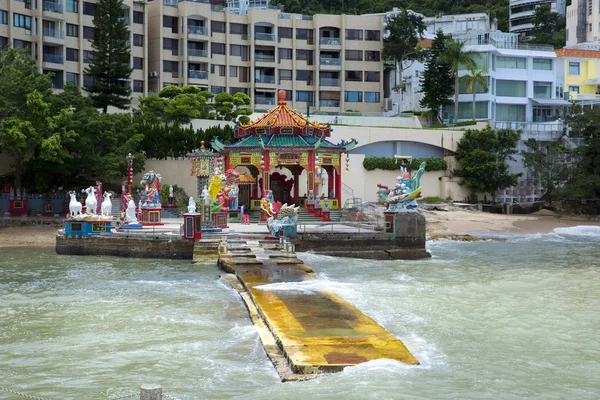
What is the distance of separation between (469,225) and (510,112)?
67.7 ft

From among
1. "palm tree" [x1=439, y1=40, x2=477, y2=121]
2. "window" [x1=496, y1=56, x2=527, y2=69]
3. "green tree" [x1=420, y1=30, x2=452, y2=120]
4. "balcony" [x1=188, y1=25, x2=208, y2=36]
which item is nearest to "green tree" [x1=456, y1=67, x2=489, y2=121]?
"palm tree" [x1=439, y1=40, x2=477, y2=121]

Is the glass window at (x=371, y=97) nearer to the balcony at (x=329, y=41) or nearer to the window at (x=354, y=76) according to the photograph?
the window at (x=354, y=76)

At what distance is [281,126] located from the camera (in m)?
42.8

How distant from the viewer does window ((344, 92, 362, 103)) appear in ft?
249

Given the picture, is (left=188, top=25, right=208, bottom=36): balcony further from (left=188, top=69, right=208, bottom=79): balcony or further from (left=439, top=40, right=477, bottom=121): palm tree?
(left=439, top=40, right=477, bottom=121): palm tree

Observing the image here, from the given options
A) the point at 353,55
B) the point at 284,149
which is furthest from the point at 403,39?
the point at 284,149

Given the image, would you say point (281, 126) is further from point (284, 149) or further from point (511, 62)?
point (511, 62)

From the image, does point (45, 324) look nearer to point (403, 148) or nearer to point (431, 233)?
point (431, 233)

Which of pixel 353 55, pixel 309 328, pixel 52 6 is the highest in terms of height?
pixel 52 6

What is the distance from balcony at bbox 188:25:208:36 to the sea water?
43029 millimetres

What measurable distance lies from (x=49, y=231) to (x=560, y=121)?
41.0m

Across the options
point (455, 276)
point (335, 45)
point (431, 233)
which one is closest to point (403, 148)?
point (431, 233)

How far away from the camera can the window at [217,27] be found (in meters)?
71.6

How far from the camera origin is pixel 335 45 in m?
75.2
